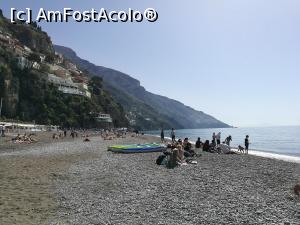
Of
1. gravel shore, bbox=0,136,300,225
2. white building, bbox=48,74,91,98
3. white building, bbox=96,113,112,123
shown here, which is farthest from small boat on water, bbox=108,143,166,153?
white building, bbox=96,113,112,123

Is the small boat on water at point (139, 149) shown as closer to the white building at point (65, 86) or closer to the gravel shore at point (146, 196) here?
the gravel shore at point (146, 196)

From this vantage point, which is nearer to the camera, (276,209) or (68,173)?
(276,209)

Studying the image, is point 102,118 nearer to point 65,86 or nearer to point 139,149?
point 65,86

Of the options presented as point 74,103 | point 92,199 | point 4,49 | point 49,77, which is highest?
point 4,49

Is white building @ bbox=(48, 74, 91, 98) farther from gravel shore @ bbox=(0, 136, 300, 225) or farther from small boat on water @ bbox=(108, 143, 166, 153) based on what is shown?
gravel shore @ bbox=(0, 136, 300, 225)

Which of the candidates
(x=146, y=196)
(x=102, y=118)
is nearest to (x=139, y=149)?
(x=146, y=196)

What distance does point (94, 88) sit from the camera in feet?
620

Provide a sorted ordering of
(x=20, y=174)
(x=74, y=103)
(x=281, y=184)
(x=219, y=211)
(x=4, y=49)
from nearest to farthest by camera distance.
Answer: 1. (x=219, y=211)
2. (x=281, y=184)
3. (x=20, y=174)
4. (x=4, y=49)
5. (x=74, y=103)

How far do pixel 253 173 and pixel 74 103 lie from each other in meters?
130

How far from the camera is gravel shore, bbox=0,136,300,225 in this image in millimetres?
12531

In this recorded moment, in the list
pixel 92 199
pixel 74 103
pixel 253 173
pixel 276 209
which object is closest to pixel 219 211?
pixel 276 209

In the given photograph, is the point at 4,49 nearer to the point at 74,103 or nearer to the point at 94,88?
the point at 74,103

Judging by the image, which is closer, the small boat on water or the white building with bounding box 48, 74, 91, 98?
the small boat on water

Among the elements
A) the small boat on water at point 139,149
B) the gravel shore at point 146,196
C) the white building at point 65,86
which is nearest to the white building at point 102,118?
the white building at point 65,86
